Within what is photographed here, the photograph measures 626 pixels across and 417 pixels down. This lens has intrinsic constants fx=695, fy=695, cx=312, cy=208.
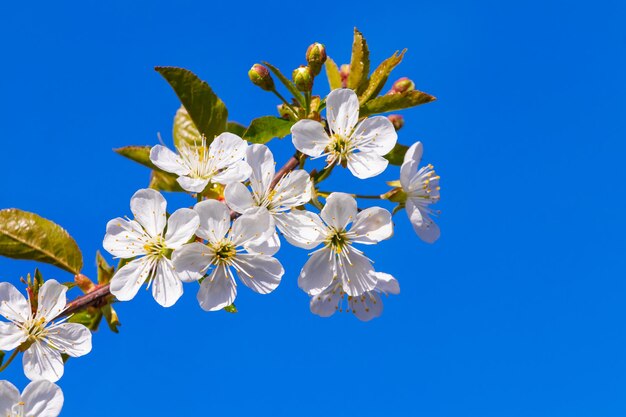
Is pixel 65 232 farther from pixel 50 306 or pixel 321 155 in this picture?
pixel 321 155

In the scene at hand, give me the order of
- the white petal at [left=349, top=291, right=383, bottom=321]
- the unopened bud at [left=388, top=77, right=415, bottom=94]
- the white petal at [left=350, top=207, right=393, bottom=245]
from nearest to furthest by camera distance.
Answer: the white petal at [left=350, top=207, right=393, bottom=245] → the unopened bud at [left=388, top=77, right=415, bottom=94] → the white petal at [left=349, top=291, right=383, bottom=321]

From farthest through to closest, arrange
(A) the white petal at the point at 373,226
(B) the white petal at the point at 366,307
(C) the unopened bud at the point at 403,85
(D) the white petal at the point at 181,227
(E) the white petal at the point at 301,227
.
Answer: (B) the white petal at the point at 366,307, (C) the unopened bud at the point at 403,85, (A) the white petal at the point at 373,226, (E) the white petal at the point at 301,227, (D) the white petal at the point at 181,227

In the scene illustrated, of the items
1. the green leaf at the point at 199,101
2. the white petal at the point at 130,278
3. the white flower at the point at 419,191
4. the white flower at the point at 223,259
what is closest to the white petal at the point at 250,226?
the white flower at the point at 223,259

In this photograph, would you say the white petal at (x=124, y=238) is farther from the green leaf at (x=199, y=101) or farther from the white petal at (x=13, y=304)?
the green leaf at (x=199, y=101)

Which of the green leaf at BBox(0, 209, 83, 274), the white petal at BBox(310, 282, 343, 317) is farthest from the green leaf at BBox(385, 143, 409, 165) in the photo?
the green leaf at BBox(0, 209, 83, 274)

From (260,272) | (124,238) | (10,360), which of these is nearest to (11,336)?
(10,360)

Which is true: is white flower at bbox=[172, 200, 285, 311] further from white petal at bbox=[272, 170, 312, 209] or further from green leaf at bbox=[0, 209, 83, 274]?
green leaf at bbox=[0, 209, 83, 274]

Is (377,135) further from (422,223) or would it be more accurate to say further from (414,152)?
(422,223)
